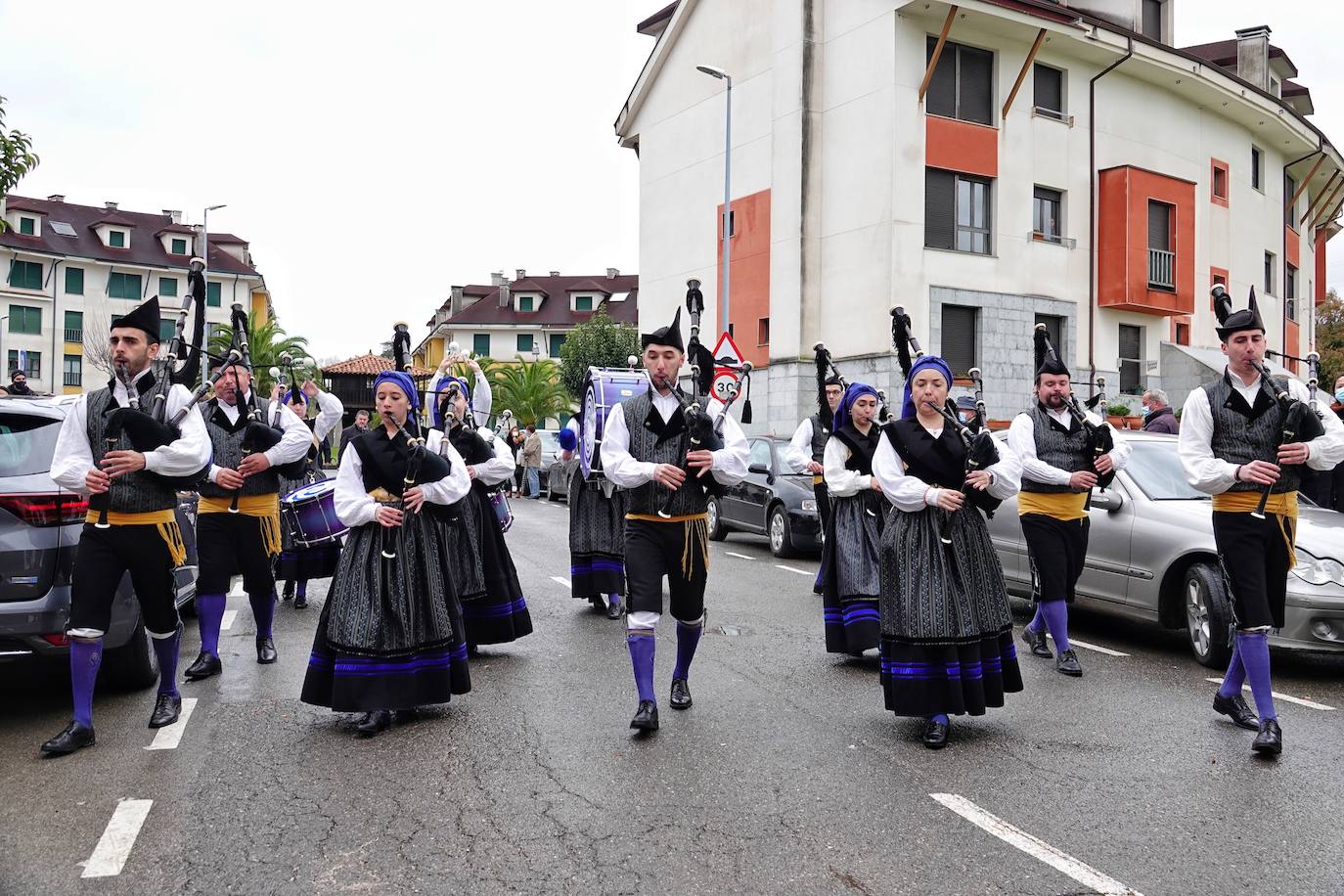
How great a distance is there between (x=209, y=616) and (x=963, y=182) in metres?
22.4

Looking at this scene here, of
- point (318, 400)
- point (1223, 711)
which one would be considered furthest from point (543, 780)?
point (318, 400)

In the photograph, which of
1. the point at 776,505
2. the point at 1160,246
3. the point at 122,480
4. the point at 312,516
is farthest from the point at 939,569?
the point at 1160,246

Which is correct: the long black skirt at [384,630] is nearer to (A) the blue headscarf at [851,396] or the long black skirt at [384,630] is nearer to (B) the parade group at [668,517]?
(B) the parade group at [668,517]

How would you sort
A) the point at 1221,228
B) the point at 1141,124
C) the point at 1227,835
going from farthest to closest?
the point at 1221,228 < the point at 1141,124 < the point at 1227,835

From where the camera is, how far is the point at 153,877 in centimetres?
393

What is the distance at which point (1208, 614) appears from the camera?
775 centimetres

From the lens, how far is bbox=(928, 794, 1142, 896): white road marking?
154 inches

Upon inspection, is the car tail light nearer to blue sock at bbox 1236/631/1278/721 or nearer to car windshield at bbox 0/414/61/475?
car windshield at bbox 0/414/61/475

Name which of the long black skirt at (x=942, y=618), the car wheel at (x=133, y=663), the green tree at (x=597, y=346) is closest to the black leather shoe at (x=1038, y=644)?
the long black skirt at (x=942, y=618)

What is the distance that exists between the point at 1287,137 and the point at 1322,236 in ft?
50.4

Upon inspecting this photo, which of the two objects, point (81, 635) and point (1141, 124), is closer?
point (81, 635)

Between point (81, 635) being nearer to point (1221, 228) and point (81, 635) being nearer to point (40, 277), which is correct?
point (1221, 228)

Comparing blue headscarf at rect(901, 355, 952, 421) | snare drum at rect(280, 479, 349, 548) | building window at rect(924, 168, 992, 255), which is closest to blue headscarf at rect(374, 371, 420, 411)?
blue headscarf at rect(901, 355, 952, 421)

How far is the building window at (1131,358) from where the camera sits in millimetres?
28906
